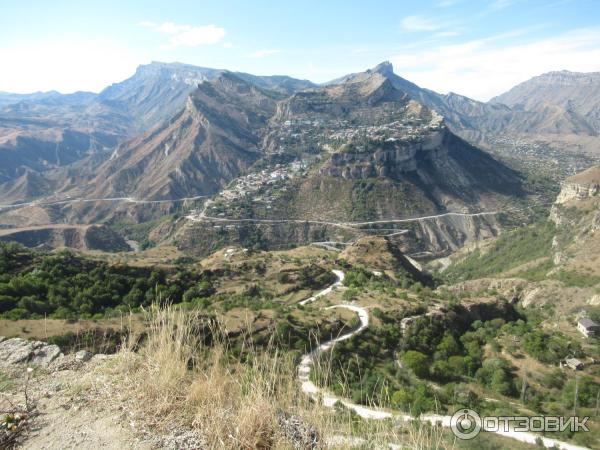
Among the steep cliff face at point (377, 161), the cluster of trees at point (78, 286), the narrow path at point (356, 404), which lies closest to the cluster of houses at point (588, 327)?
the narrow path at point (356, 404)

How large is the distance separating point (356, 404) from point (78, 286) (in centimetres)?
3266

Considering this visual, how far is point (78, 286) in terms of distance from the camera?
34.7m

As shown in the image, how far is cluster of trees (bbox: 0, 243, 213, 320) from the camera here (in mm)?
28281

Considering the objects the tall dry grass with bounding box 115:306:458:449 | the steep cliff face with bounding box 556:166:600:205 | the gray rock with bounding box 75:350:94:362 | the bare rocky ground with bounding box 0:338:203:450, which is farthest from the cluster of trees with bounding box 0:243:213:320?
the steep cliff face with bounding box 556:166:600:205

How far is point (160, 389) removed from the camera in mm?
5125

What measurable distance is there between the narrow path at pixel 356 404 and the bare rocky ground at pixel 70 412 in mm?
2021

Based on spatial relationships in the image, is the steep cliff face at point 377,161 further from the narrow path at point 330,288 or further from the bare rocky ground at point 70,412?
the bare rocky ground at point 70,412

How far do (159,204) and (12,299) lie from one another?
12103cm

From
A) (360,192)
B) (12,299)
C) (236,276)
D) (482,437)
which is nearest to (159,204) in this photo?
(360,192)

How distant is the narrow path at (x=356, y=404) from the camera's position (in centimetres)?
531

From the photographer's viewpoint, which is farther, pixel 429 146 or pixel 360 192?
pixel 429 146

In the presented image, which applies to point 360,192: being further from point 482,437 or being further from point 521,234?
point 482,437

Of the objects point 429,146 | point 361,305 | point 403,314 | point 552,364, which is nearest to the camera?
point 552,364

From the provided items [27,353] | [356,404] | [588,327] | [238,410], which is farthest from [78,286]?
[588,327]
